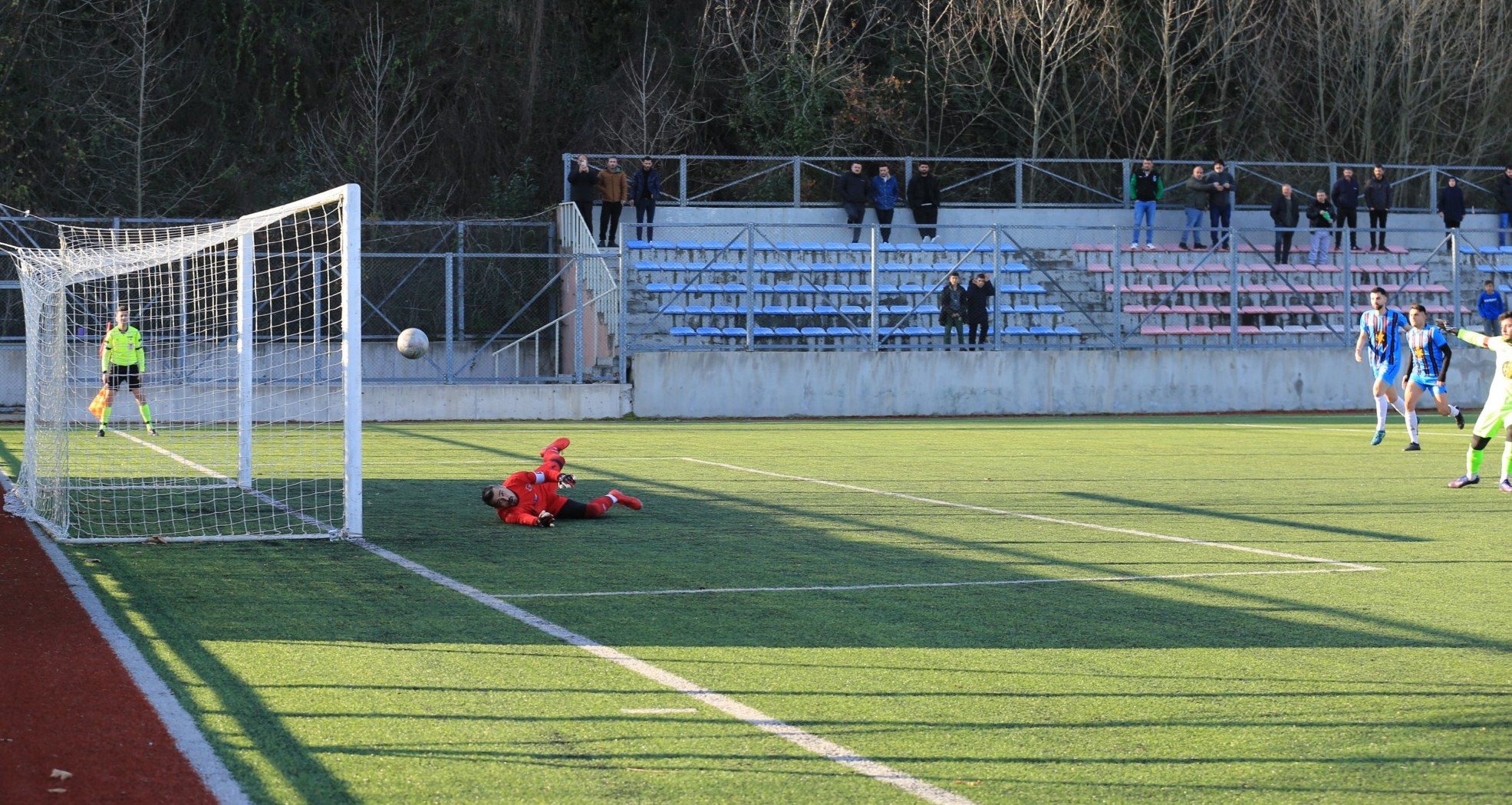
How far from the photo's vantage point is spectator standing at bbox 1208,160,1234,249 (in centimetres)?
3266

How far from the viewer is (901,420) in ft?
90.1

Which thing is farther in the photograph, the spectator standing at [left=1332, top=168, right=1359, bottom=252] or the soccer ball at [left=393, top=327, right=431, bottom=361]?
the spectator standing at [left=1332, top=168, right=1359, bottom=252]

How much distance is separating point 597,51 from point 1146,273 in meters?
17.4

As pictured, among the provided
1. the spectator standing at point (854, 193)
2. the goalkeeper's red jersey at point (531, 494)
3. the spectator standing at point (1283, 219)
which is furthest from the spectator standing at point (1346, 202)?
the goalkeeper's red jersey at point (531, 494)

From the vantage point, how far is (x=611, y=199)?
3028cm

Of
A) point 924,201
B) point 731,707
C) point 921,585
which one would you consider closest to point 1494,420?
point 921,585

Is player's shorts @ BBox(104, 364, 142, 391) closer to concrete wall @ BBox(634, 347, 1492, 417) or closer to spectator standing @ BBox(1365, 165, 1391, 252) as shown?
concrete wall @ BBox(634, 347, 1492, 417)

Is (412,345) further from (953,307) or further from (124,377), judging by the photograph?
(953,307)

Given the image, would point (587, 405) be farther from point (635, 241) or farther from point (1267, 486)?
point (1267, 486)

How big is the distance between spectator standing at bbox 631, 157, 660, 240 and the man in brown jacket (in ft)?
0.75

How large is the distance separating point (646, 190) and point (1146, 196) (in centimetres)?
997

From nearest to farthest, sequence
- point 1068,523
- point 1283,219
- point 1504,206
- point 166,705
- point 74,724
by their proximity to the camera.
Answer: point 74,724 < point 166,705 < point 1068,523 < point 1283,219 < point 1504,206

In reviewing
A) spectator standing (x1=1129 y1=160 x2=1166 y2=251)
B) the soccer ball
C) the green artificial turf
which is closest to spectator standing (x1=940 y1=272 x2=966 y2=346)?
spectator standing (x1=1129 y1=160 x2=1166 y2=251)

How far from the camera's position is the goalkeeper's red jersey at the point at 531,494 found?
38.9 feet
